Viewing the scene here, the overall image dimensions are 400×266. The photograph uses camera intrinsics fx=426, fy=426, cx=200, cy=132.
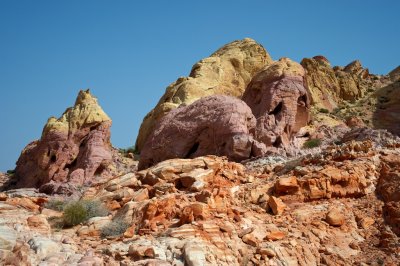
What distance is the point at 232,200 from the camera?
32.2 feet

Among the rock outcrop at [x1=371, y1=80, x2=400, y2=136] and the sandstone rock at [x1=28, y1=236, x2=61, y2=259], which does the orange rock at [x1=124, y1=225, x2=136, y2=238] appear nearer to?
the sandstone rock at [x1=28, y1=236, x2=61, y2=259]

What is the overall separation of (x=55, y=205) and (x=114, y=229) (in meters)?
3.30

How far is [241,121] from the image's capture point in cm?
1520

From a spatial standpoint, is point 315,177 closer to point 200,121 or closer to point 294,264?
point 294,264

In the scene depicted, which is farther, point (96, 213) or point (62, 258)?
point (96, 213)

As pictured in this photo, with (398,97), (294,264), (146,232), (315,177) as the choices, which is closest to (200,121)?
(315,177)

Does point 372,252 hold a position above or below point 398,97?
below

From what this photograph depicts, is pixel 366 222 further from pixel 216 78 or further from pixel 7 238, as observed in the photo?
pixel 216 78

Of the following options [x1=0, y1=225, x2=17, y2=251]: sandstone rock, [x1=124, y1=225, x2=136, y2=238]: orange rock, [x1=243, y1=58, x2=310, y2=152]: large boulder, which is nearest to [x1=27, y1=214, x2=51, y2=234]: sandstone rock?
[x1=0, y1=225, x2=17, y2=251]: sandstone rock

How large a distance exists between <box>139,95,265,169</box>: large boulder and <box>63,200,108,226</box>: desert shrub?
5294 millimetres

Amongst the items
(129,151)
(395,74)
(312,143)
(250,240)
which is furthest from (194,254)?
(395,74)

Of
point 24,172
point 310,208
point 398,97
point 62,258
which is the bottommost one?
point 62,258

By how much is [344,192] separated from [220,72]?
20.4 meters

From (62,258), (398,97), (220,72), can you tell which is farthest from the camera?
(398,97)
